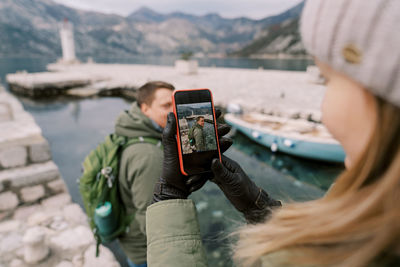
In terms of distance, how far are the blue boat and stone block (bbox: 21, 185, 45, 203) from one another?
24.1 ft

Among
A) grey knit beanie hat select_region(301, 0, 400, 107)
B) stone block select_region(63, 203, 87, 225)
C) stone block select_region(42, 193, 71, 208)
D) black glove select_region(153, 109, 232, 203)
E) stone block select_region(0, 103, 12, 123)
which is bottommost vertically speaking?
stone block select_region(63, 203, 87, 225)

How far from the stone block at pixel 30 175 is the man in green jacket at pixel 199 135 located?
13.1 ft

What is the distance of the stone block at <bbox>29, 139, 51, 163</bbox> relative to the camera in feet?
13.8

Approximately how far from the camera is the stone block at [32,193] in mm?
4052

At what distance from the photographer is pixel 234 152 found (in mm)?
9531

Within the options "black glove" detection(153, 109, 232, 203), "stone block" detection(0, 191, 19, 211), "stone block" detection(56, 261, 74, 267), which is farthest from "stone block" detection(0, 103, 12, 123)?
"black glove" detection(153, 109, 232, 203)

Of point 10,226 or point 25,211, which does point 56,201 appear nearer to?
point 25,211

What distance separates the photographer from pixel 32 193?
4.14m

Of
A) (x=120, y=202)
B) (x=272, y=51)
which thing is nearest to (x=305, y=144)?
(x=120, y=202)

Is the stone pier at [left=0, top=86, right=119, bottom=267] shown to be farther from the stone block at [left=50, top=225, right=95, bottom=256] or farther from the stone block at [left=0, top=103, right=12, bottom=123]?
the stone block at [left=0, top=103, right=12, bottom=123]

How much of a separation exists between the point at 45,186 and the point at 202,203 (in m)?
3.70

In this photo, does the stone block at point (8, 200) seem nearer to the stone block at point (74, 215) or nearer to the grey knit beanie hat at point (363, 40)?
the stone block at point (74, 215)

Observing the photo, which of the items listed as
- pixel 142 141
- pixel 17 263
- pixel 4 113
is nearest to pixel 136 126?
pixel 142 141

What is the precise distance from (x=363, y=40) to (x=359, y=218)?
48 centimetres
